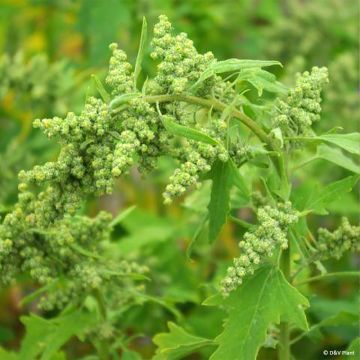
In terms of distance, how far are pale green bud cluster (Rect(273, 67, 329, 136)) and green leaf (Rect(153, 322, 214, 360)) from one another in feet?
2.41

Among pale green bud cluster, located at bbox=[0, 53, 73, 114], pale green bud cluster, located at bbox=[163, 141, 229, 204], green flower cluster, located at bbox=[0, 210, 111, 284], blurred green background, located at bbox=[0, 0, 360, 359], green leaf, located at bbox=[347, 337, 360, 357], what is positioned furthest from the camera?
pale green bud cluster, located at bbox=[0, 53, 73, 114]

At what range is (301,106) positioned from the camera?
2.32 metres

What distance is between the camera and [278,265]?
2.34 metres

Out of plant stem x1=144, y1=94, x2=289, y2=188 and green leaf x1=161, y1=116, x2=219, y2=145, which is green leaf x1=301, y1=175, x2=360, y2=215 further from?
green leaf x1=161, y1=116, x2=219, y2=145

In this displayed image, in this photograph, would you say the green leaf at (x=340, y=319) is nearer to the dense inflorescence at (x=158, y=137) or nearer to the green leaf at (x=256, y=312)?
the green leaf at (x=256, y=312)

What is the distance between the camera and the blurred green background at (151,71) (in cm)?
383

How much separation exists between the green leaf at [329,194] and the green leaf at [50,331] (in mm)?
890

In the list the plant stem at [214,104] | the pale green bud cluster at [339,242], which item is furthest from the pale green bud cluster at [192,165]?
the pale green bud cluster at [339,242]

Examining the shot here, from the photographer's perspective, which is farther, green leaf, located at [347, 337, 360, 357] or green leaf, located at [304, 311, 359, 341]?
green leaf, located at [304, 311, 359, 341]

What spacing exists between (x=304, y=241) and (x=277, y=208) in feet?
0.84

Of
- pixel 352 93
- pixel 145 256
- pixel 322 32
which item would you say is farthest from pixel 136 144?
pixel 322 32

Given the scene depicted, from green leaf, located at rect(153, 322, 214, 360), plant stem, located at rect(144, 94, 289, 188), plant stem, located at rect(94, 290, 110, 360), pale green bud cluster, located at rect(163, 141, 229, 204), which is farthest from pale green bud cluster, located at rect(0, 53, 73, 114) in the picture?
pale green bud cluster, located at rect(163, 141, 229, 204)

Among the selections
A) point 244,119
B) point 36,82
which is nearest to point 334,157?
point 244,119

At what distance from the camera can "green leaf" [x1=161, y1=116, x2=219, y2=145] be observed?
206 centimetres
